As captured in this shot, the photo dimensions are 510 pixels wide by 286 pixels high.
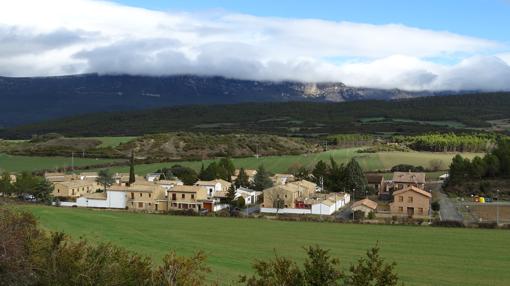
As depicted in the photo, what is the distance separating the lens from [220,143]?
367ft

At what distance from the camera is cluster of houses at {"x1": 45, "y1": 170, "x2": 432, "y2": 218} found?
52.3m

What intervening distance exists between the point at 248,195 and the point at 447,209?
19.7 m

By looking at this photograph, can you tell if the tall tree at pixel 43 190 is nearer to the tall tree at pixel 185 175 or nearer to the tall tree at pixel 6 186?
the tall tree at pixel 6 186

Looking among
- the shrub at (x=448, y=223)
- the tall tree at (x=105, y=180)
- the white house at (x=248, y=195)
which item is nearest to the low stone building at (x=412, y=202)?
the shrub at (x=448, y=223)

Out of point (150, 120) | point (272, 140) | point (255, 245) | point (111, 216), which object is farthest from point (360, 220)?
point (150, 120)

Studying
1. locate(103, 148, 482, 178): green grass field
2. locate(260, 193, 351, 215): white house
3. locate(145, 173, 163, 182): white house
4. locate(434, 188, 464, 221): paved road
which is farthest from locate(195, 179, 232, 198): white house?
locate(434, 188, 464, 221): paved road

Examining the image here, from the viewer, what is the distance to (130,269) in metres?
15.6

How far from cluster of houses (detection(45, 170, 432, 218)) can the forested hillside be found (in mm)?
81717

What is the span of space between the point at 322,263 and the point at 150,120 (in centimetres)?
17348

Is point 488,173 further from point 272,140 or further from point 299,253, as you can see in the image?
point 272,140

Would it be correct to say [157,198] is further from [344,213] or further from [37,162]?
[37,162]

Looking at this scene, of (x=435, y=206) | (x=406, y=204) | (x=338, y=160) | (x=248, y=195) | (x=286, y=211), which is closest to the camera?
(x=435, y=206)

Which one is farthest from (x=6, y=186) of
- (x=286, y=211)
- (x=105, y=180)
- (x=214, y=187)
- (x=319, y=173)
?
(x=319, y=173)

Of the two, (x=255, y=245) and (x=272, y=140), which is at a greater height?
(x=272, y=140)
